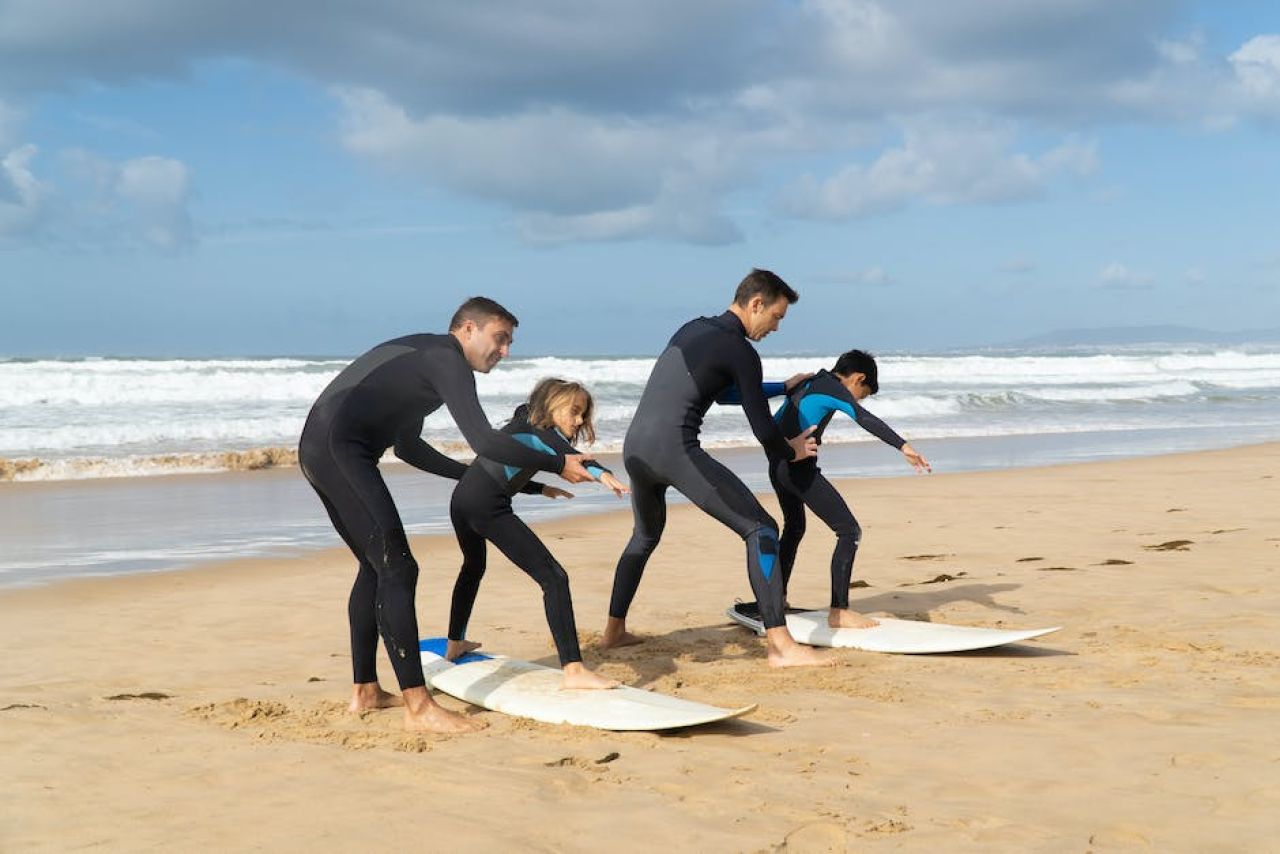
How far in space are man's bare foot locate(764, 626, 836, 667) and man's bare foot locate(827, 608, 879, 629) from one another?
667 millimetres

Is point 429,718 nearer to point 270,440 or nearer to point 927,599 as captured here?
point 927,599

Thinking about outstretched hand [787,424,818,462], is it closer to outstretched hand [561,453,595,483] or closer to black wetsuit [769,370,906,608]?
black wetsuit [769,370,906,608]

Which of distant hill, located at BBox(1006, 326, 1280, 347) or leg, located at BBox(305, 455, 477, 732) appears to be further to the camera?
distant hill, located at BBox(1006, 326, 1280, 347)

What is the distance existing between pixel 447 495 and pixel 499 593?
584 cm

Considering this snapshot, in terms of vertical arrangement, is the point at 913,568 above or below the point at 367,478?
below

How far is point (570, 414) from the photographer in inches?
226

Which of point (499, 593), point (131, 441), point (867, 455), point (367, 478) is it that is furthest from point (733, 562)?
point (131, 441)

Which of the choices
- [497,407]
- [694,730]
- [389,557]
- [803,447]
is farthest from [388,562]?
[497,407]

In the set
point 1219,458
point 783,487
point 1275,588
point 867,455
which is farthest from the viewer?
point 867,455

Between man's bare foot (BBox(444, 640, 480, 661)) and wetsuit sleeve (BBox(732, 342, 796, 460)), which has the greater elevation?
wetsuit sleeve (BBox(732, 342, 796, 460))

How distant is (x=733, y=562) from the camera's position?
9883 mm

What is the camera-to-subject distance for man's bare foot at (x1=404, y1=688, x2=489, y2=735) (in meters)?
4.92

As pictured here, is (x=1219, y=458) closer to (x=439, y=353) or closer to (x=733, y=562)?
(x=733, y=562)

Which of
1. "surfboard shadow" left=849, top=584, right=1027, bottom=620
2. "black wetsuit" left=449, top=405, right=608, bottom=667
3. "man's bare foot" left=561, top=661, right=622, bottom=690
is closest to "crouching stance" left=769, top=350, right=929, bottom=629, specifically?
"surfboard shadow" left=849, top=584, right=1027, bottom=620
